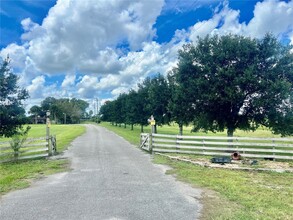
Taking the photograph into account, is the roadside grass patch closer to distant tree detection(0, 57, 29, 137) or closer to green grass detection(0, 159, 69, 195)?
green grass detection(0, 159, 69, 195)

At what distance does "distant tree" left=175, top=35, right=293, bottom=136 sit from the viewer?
60.3ft

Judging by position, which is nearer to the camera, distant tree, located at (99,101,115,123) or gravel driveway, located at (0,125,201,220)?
gravel driveway, located at (0,125,201,220)

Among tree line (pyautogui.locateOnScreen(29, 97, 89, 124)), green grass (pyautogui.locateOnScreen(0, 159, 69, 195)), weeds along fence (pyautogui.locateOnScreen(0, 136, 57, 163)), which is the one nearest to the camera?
green grass (pyautogui.locateOnScreen(0, 159, 69, 195))

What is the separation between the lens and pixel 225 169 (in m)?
12.1

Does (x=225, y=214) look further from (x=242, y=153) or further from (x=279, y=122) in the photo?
(x=279, y=122)

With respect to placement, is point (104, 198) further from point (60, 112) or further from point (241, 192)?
point (60, 112)

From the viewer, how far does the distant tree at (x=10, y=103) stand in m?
15.8

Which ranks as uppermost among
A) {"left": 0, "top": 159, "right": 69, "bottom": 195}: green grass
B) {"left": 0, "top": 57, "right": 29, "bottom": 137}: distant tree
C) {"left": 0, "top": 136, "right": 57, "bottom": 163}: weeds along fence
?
{"left": 0, "top": 57, "right": 29, "bottom": 137}: distant tree

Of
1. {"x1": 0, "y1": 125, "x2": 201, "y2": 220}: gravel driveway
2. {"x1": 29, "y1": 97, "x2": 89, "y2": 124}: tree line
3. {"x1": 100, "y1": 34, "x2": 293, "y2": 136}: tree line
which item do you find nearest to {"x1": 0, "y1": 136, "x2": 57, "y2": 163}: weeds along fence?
{"x1": 0, "y1": 125, "x2": 201, "y2": 220}: gravel driveway

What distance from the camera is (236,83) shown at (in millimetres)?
18297

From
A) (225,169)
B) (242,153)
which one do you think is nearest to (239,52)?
(242,153)

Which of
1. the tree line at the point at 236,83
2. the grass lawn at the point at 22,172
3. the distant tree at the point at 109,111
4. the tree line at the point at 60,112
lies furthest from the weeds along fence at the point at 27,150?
the tree line at the point at 60,112

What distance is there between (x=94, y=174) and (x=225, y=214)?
5764 mm

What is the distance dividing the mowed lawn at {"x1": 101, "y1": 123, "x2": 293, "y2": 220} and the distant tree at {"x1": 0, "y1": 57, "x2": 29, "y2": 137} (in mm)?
8810
